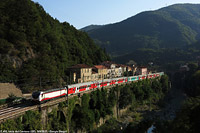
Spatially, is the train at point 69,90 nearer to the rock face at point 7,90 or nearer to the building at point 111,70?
the rock face at point 7,90

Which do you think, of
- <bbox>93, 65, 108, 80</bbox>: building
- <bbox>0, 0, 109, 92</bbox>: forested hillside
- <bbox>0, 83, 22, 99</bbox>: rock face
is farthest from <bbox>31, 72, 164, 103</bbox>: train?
<bbox>93, 65, 108, 80</bbox>: building

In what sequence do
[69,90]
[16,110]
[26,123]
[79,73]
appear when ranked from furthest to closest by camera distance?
[79,73]
[69,90]
[16,110]
[26,123]

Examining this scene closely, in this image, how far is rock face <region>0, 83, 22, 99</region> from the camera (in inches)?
1564

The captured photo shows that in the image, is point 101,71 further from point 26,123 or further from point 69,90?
point 26,123

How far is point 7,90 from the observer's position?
4112 centimetres

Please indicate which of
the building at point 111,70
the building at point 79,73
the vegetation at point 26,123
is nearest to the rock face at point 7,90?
the vegetation at point 26,123

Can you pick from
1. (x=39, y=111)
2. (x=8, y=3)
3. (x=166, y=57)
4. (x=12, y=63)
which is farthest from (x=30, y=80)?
(x=166, y=57)

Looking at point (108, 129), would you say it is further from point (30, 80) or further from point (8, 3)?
point (8, 3)

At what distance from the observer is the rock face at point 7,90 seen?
3972 cm

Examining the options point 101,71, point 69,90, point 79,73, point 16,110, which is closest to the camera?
point 16,110

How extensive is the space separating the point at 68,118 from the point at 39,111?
303 inches

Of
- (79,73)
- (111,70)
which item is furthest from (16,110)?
(111,70)

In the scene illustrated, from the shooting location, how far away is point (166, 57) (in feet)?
600

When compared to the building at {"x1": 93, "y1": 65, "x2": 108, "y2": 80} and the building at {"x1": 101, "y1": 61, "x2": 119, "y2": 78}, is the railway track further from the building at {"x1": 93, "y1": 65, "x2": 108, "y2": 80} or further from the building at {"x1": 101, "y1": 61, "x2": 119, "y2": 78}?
the building at {"x1": 101, "y1": 61, "x2": 119, "y2": 78}
